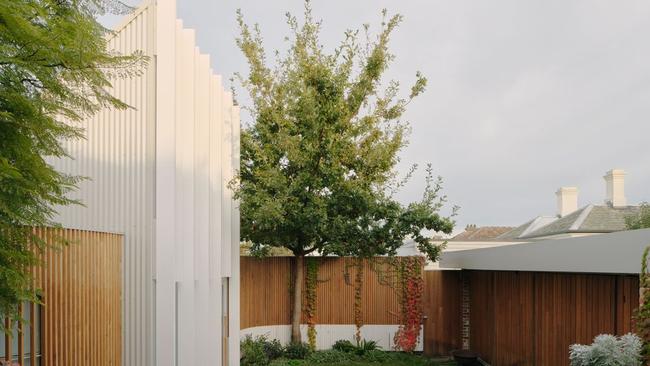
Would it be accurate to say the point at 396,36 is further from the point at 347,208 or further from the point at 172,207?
the point at 172,207

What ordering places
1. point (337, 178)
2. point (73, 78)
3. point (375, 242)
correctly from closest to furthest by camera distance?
point (73, 78) → point (337, 178) → point (375, 242)

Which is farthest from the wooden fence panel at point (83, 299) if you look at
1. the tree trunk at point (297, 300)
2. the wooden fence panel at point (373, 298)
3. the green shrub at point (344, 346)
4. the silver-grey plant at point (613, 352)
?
the wooden fence panel at point (373, 298)

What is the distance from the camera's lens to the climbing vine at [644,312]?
577cm

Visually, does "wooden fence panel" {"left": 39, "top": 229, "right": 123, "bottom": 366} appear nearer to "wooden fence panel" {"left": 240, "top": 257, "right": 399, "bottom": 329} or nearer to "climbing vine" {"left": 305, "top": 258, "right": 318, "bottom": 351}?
"wooden fence panel" {"left": 240, "top": 257, "right": 399, "bottom": 329}

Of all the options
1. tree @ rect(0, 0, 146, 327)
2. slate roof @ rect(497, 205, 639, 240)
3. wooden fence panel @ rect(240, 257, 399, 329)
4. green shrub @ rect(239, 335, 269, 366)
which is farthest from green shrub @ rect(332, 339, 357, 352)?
tree @ rect(0, 0, 146, 327)

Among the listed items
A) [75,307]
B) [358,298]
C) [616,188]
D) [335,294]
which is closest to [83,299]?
[75,307]

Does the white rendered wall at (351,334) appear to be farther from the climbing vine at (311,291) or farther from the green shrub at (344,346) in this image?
the green shrub at (344,346)

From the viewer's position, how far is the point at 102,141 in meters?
7.60

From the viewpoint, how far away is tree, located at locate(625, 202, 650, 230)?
69.6 feet

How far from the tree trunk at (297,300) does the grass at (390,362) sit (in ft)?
4.79

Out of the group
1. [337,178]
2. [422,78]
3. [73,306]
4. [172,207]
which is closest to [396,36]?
[422,78]

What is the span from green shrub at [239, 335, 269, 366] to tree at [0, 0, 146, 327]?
9388 millimetres

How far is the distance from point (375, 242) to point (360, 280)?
1.80 meters

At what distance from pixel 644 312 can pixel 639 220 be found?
689 inches
